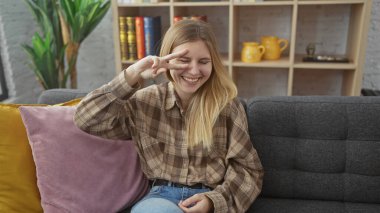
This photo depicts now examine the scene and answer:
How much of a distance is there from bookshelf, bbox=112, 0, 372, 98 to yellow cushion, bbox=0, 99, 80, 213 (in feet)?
4.25

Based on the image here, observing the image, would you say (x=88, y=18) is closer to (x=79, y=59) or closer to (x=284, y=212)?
(x=79, y=59)

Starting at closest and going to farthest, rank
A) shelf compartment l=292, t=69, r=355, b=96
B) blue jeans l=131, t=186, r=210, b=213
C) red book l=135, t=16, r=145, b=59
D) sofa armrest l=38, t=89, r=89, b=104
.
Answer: blue jeans l=131, t=186, r=210, b=213, sofa armrest l=38, t=89, r=89, b=104, red book l=135, t=16, r=145, b=59, shelf compartment l=292, t=69, r=355, b=96

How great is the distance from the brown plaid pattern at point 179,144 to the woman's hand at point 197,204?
0.05 metres

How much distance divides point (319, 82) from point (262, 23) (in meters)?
0.61

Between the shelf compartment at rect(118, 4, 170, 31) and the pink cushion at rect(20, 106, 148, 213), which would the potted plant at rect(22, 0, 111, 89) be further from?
the pink cushion at rect(20, 106, 148, 213)

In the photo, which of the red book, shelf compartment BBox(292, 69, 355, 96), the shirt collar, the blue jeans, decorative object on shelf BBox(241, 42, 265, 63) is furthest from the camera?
shelf compartment BBox(292, 69, 355, 96)

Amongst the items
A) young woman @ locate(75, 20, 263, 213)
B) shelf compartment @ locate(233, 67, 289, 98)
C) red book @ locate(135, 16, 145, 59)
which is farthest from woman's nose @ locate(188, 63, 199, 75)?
shelf compartment @ locate(233, 67, 289, 98)

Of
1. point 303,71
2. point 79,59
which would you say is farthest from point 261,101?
point 79,59

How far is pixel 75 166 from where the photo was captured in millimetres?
1173

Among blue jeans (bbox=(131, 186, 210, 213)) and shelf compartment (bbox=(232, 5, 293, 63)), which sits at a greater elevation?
shelf compartment (bbox=(232, 5, 293, 63))

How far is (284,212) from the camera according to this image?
1246 millimetres

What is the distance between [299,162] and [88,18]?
1562mm

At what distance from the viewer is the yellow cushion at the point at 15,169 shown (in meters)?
1.14

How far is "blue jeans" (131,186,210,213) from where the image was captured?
3.51ft
